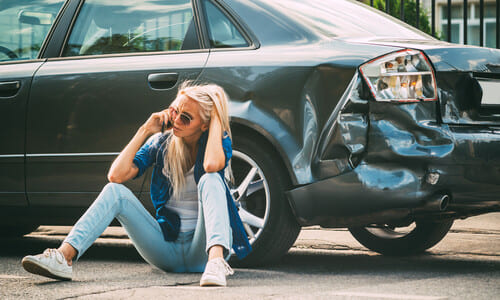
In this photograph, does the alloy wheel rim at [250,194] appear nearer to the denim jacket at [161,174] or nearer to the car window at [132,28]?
the denim jacket at [161,174]

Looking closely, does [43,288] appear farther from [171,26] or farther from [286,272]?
[171,26]

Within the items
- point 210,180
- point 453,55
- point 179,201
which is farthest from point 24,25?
point 453,55

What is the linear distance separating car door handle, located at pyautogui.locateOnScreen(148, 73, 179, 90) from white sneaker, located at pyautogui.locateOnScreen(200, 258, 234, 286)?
1.20 m

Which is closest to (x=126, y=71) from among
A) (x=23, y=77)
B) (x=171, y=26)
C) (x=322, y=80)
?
(x=171, y=26)

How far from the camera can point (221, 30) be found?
188 inches

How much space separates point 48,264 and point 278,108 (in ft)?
4.44

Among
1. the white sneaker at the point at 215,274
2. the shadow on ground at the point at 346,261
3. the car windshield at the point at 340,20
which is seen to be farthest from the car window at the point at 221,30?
the white sneaker at the point at 215,274

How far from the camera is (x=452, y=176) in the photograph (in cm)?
412

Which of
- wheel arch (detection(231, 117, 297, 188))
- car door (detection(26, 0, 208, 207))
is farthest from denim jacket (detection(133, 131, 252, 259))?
car door (detection(26, 0, 208, 207))

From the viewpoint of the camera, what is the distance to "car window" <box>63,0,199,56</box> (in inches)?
193

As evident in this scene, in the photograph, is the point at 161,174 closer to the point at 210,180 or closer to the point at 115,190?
the point at 115,190

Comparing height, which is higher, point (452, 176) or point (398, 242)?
point (452, 176)

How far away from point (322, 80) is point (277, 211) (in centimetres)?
70

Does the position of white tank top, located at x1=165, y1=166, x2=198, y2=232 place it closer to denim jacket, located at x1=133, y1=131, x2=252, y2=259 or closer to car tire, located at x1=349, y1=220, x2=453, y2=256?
denim jacket, located at x1=133, y1=131, x2=252, y2=259
